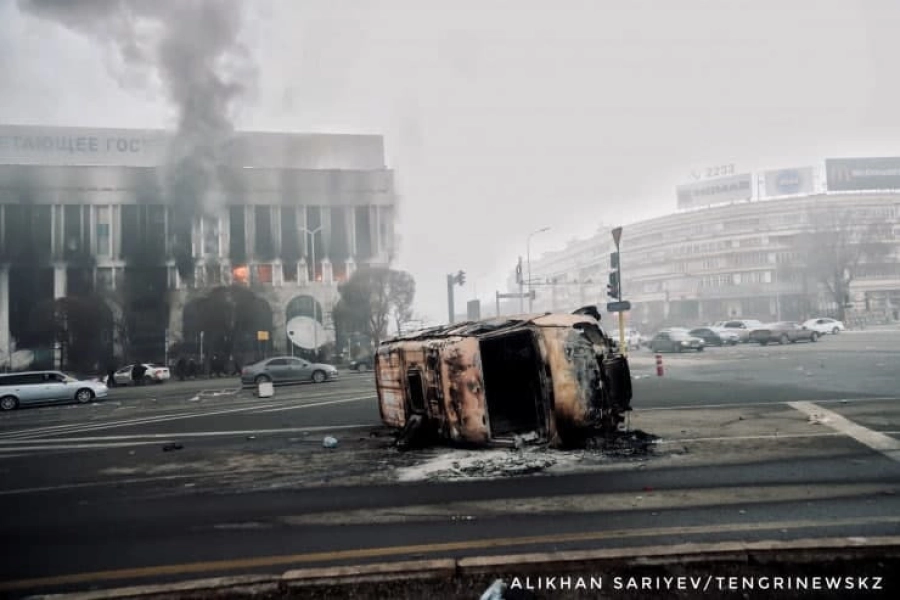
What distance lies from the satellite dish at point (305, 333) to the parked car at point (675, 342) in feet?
92.2

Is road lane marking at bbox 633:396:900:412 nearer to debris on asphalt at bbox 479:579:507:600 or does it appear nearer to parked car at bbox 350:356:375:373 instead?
debris on asphalt at bbox 479:579:507:600

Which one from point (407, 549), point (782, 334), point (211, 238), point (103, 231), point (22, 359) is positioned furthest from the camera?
point (103, 231)

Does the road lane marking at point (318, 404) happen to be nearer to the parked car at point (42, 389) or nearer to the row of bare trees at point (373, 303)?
the parked car at point (42, 389)

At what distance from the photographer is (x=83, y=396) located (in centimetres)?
2033

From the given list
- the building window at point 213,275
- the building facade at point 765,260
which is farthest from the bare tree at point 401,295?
the building facade at point 765,260

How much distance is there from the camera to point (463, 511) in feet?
15.4

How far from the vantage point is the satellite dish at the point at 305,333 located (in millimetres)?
46781

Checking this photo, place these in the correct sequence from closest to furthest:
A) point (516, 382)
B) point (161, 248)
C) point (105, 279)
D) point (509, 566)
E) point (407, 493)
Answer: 1. point (509, 566)
2. point (407, 493)
3. point (516, 382)
4. point (105, 279)
5. point (161, 248)

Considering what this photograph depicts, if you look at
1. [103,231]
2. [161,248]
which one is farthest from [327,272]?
[103,231]

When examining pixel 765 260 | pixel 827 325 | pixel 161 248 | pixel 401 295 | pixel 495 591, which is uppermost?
pixel 161 248

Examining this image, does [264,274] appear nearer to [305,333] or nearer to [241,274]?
[241,274]

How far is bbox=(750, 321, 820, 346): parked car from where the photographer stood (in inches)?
1217

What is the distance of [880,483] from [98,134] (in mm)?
68381

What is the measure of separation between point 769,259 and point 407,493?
248 feet
